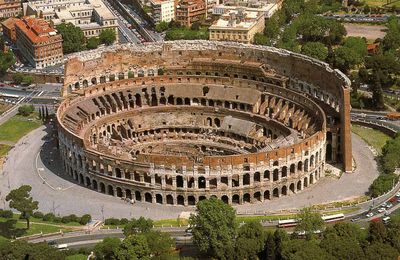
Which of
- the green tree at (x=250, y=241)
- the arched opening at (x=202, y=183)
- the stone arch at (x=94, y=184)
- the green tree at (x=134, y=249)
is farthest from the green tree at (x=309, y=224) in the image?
the stone arch at (x=94, y=184)

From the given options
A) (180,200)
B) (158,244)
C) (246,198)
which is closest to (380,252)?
(158,244)

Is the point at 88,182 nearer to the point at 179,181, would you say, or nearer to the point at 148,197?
the point at 148,197

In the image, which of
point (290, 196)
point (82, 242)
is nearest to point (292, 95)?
point (290, 196)

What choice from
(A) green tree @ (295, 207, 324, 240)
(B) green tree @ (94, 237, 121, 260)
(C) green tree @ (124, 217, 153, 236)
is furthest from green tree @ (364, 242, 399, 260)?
(B) green tree @ (94, 237, 121, 260)

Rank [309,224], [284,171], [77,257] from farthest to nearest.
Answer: [284,171], [309,224], [77,257]

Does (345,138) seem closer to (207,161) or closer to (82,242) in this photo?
(207,161)

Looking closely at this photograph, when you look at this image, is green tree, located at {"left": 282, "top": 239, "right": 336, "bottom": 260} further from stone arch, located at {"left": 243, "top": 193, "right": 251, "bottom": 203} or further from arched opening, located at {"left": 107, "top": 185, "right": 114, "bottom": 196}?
arched opening, located at {"left": 107, "top": 185, "right": 114, "bottom": 196}

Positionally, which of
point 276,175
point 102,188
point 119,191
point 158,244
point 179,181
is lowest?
point 102,188
